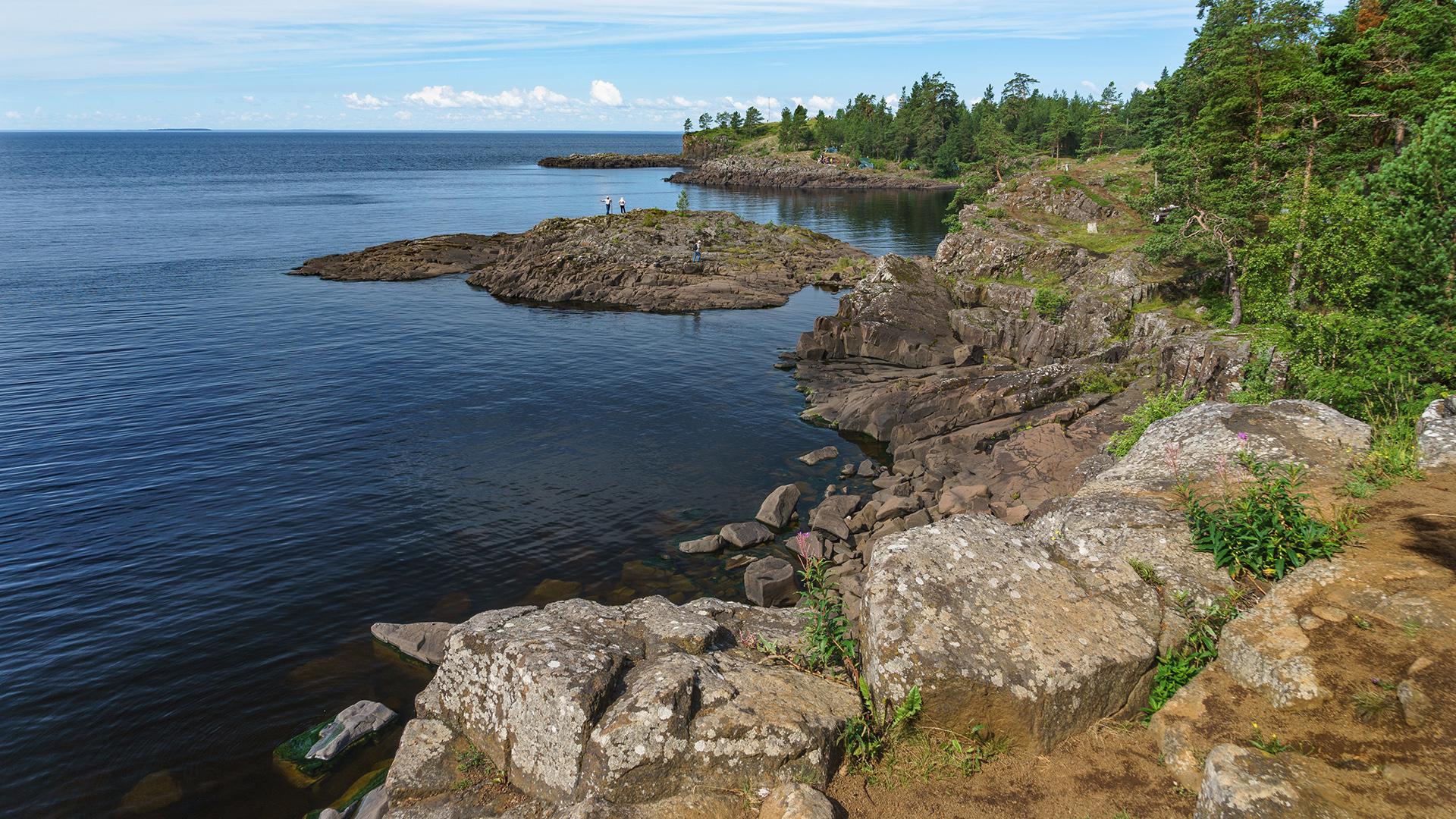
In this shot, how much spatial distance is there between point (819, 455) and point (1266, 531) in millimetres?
25503

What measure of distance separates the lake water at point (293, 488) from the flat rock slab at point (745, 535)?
4.53 feet

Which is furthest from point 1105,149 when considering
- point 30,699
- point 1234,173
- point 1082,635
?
point 30,699

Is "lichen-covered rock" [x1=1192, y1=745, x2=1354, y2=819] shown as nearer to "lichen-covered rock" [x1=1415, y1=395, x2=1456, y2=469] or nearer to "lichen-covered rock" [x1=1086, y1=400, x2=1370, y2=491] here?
"lichen-covered rock" [x1=1086, y1=400, x2=1370, y2=491]

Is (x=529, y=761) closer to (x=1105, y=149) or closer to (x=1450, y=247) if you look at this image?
(x=1450, y=247)

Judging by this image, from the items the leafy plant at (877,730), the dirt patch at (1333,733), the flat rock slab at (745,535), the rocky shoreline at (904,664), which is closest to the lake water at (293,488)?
the flat rock slab at (745,535)

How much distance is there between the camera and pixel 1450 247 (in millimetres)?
17375

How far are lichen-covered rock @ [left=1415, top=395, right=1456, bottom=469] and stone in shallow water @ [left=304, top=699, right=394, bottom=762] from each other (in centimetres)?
2395

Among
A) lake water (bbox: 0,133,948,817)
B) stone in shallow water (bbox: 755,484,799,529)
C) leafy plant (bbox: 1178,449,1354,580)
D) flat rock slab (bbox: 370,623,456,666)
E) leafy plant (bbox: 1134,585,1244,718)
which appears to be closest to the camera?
leafy plant (bbox: 1134,585,1244,718)

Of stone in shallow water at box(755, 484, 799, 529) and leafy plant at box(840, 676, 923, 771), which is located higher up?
leafy plant at box(840, 676, 923, 771)

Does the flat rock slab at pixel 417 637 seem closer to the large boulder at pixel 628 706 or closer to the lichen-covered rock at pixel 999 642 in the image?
the large boulder at pixel 628 706

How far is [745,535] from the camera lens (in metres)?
28.8

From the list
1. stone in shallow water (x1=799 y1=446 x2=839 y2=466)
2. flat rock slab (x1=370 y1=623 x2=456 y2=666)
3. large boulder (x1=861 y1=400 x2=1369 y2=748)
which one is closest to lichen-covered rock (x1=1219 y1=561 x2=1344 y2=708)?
large boulder (x1=861 y1=400 x2=1369 y2=748)

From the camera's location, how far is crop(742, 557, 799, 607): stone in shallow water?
24705mm

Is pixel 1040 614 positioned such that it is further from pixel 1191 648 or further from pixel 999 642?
pixel 1191 648
